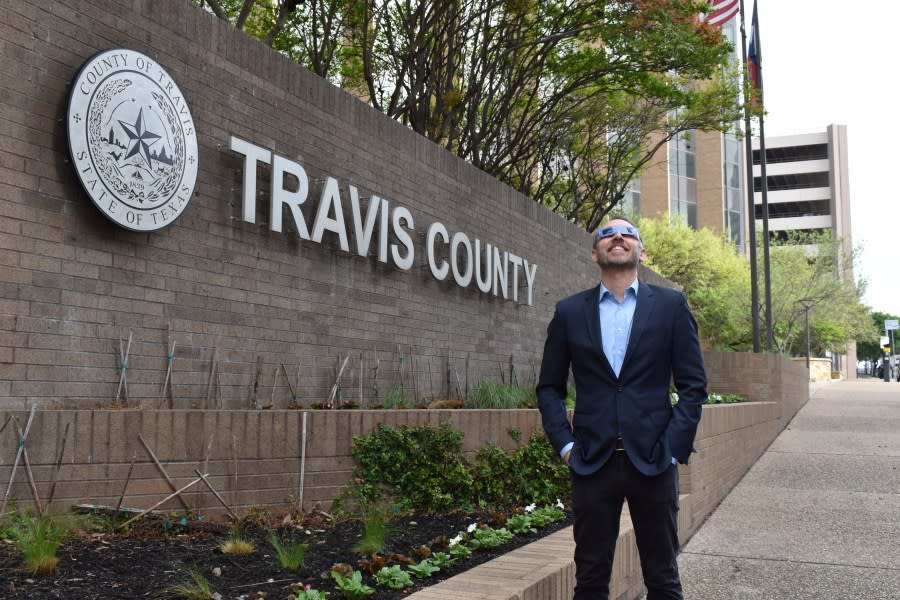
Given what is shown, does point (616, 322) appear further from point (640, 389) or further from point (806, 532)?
point (806, 532)

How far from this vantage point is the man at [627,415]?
11.8 ft

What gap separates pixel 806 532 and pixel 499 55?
433 inches

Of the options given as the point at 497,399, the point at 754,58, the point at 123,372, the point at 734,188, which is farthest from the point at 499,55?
the point at 734,188

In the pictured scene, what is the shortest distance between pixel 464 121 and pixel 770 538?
1310 centimetres

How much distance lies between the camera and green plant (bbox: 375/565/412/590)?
4.18 meters

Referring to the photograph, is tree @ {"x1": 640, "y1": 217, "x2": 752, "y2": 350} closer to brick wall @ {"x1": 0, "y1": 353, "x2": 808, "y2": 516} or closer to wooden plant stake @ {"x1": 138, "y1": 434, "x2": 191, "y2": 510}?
brick wall @ {"x1": 0, "y1": 353, "x2": 808, "y2": 516}

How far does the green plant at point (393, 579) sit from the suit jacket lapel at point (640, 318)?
4.76 ft

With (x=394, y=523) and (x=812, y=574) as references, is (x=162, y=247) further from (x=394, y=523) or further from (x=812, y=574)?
(x=812, y=574)

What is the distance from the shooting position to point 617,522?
3.72 m

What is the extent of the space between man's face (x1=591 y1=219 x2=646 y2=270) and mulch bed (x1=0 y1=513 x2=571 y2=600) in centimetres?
175

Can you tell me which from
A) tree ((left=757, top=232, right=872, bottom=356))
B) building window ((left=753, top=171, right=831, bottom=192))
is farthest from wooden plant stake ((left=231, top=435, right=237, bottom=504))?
building window ((left=753, top=171, right=831, bottom=192))

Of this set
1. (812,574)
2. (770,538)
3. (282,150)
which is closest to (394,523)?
(812,574)

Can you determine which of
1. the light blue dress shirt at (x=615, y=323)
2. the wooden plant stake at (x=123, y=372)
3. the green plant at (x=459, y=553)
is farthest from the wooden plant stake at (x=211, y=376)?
the light blue dress shirt at (x=615, y=323)

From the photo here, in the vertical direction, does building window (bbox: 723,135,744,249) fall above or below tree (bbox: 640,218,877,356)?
above
